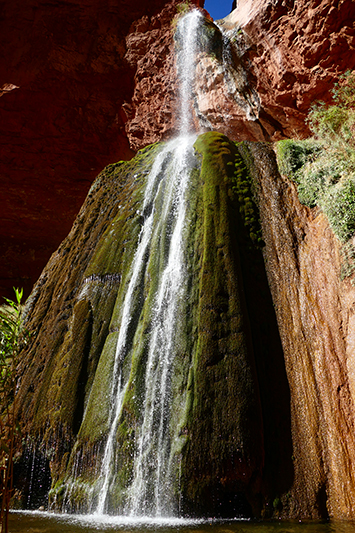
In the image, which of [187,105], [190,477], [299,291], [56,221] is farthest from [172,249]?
[56,221]

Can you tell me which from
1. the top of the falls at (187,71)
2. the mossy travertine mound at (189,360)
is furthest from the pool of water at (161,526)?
the top of the falls at (187,71)

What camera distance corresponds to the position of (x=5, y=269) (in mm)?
18328

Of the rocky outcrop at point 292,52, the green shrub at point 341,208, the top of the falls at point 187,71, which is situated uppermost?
the top of the falls at point 187,71

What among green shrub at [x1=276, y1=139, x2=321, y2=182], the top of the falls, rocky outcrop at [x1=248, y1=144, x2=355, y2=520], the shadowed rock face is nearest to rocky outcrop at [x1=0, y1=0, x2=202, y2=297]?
the shadowed rock face

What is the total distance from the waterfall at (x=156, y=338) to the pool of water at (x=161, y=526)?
43 centimetres

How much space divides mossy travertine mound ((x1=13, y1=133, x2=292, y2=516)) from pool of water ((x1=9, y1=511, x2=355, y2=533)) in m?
0.36

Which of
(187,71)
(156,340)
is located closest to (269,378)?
(156,340)

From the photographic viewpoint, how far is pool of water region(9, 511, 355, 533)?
413cm

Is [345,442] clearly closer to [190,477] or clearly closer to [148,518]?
[190,477]

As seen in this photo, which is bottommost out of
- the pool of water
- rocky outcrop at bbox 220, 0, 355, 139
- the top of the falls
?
the pool of water

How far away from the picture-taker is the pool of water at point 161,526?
4.13m

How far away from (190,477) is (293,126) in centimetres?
1009

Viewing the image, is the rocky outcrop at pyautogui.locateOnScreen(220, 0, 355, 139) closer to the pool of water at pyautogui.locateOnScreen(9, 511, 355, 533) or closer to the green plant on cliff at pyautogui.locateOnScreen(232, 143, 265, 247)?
the green plant on cliff at pyautogui.locateOnScreen(232, 143, 265, 247)

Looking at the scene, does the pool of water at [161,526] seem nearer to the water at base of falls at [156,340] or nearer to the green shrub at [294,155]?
the water at base of falls at [156,340]
